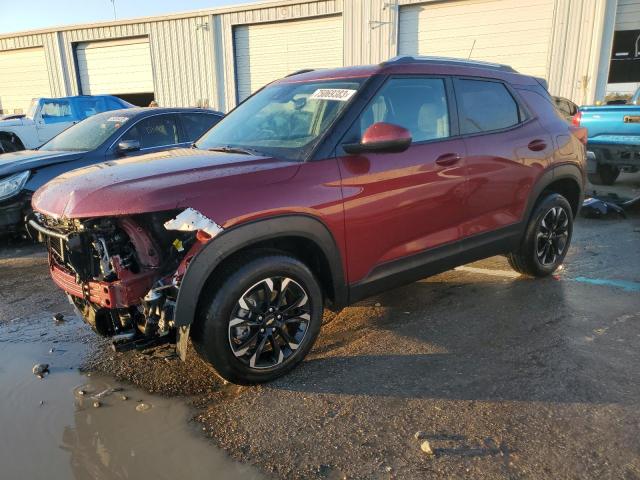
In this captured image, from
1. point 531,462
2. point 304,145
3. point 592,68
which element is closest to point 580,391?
point 531,462

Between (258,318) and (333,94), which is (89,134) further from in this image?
(258,318)

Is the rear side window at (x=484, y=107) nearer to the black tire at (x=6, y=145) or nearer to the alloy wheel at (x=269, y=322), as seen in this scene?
the alloy wheel at (x=269, y=322)

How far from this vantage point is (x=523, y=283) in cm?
447

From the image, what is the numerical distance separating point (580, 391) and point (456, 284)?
184cm

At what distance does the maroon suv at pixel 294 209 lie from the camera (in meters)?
2.52

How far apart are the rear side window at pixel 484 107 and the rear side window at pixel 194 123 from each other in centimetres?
394

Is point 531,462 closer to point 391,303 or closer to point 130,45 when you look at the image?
point 391,303

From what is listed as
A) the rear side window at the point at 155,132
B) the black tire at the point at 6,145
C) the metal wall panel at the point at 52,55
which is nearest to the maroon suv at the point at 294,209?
the rear side window at the point at 155,132

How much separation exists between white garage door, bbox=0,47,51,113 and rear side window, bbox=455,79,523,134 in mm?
24819

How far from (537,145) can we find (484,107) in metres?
0.63

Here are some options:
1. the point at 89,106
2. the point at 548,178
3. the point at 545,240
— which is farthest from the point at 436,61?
the point at 89,106

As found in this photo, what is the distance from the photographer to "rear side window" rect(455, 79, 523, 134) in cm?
364

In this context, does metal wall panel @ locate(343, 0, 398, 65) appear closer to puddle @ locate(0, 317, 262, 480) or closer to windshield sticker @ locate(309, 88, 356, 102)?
windshield sticker @ locate(309, 88, 356, 102)

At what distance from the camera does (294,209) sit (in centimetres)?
271
